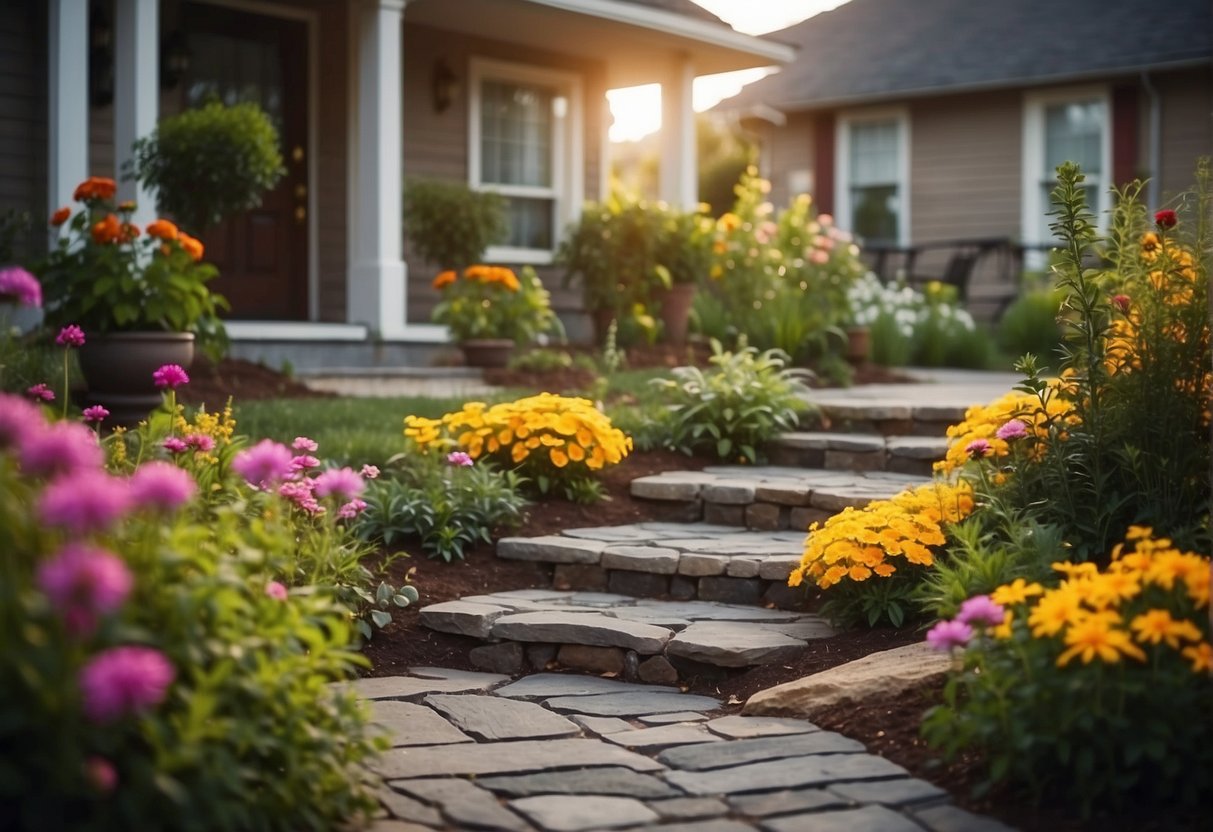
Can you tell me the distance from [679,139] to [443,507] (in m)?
7.43

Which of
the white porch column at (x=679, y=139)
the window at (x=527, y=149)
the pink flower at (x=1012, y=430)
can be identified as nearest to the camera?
the pink flower at (x=1012, y=430)

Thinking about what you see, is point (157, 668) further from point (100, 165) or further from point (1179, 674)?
point (100, 165)

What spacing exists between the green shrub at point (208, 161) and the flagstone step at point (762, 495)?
10.2ft

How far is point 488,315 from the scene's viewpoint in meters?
8.63

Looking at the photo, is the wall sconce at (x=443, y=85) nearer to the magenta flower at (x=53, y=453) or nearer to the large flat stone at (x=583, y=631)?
the large flat stone at (x=583, y=631)

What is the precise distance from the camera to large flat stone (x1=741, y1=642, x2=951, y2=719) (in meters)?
3.41

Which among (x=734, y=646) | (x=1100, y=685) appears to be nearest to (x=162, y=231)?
(x=734, y=646)

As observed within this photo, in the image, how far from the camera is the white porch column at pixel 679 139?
458 inches

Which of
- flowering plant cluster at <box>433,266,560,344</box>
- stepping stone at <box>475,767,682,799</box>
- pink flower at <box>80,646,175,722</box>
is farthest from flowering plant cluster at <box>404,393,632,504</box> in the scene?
pink flower at <box>80,646,175,722</box>

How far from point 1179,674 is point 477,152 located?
9134 millimetres

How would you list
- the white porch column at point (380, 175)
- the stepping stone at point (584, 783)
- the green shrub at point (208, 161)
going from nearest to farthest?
the stepping stone at point (584, 783) < the green shrub at point (208, 161) < the white porch column at point (380, 175)

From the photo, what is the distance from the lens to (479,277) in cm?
848

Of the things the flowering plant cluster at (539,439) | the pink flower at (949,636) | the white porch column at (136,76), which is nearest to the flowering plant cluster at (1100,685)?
the pink flower at (949,636)

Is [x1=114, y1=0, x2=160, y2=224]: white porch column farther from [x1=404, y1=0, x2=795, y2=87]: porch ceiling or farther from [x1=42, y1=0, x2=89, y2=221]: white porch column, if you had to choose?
[x1=404, y1=0, x2=795, y2=87]: porch ceiling
